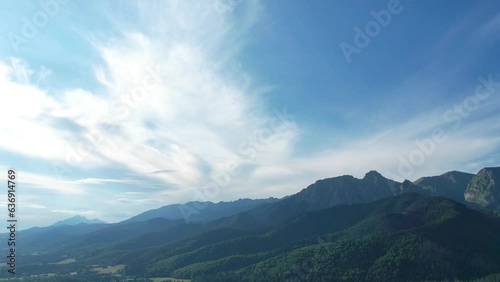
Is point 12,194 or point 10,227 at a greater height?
point 12,194
